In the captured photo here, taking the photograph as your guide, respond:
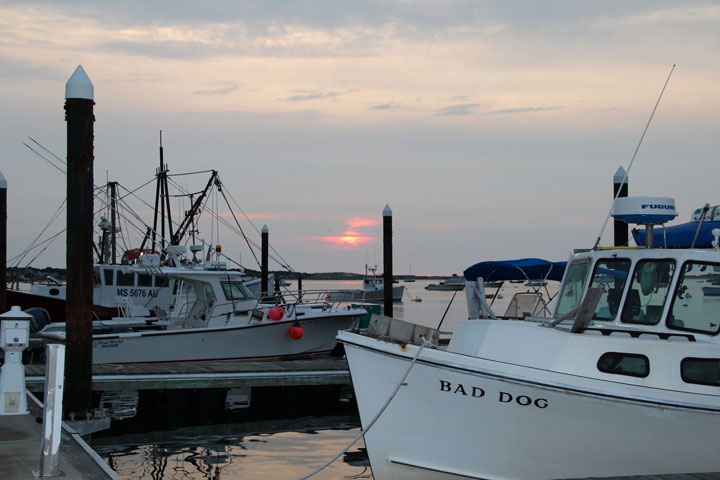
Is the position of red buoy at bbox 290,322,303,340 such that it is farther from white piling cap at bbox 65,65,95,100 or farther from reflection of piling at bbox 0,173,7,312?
white piling cap at bbox 65,65,95,100

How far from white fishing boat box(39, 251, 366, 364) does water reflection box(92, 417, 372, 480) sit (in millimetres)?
3802

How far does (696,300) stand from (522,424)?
92.6 inches

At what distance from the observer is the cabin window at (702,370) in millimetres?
8344

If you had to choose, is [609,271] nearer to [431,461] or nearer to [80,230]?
[431,461]

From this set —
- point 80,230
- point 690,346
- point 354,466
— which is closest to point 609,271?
point 690,346

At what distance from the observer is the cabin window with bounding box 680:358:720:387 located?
27.4 feet

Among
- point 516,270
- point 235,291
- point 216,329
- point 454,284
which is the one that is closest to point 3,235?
point 216,329

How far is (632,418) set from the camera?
8273 millimetres

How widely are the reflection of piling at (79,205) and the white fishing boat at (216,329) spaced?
6.84 meters

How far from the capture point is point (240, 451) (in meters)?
13.2

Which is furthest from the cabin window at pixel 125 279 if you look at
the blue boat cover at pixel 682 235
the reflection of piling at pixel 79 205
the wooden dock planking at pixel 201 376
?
the blue boat cover at pixel 682 235

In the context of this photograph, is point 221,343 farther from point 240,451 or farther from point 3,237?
point 240,451

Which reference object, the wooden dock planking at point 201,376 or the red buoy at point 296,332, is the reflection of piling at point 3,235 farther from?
the red buoy at point 296,332

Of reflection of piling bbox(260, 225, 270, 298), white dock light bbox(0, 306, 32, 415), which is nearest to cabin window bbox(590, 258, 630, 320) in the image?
white dock light bbox(0, 306, 32, 415)
